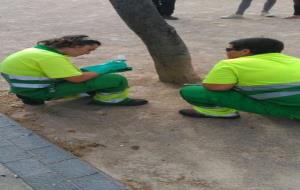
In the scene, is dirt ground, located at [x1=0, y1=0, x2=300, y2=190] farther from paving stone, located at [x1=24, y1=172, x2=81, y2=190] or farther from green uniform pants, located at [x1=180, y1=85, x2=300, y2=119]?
paving stone, located at [x1=24, y1=172, x2=81, y2=190]

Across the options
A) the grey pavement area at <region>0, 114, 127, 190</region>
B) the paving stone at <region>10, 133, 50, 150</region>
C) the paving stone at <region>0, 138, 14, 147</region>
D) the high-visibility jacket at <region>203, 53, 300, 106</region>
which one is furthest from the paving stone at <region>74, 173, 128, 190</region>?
the high-visibility jacket at <region>203, 53, 300, 106</region>

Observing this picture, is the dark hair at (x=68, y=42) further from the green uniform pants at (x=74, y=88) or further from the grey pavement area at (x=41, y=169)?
the grey pavement area at (x=41, y=169)

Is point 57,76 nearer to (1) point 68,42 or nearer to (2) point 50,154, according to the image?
(1) point 68,42

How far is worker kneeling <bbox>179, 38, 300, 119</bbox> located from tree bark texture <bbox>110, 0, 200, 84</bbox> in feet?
3.62

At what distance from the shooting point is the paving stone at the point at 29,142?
14.6 ft

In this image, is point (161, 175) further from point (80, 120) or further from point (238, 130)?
point (80, 120)

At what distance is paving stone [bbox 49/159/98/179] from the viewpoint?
12.8 ft

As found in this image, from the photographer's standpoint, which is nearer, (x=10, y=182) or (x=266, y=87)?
(x=10, y=182)

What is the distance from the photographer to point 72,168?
401 cm

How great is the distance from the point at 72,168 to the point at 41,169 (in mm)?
205

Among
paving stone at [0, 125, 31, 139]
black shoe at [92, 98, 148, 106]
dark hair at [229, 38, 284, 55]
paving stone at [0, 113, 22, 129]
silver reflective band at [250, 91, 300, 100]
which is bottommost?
black shoe at [92, 98, 148, 106]

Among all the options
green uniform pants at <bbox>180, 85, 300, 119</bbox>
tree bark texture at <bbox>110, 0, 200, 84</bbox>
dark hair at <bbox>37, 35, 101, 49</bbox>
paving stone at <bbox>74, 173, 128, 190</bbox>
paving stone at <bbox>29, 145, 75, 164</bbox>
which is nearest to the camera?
paving stone at <bbox>74, 173, 128, 190</bbox>

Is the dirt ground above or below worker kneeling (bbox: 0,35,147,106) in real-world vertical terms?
below

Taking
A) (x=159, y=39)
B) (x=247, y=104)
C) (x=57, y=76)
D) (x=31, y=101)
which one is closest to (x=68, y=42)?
(x=57, y=76)
